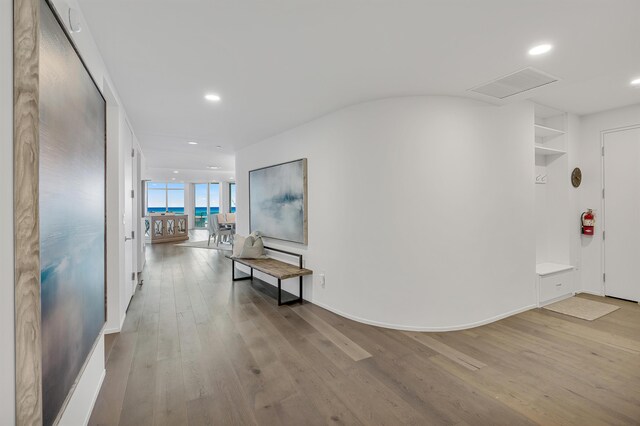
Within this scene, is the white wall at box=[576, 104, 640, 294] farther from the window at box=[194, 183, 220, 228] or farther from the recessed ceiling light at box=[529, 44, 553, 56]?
the window at box=[194, 183, 220, 228]

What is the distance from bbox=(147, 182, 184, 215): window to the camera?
13906 millimetres

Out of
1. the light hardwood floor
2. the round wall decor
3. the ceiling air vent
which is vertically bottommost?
the light hardwood floor

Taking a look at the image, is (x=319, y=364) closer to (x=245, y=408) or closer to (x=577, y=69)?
(x=245, y=408)

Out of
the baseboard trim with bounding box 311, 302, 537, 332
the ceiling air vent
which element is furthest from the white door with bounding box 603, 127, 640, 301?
the ceiling air vent

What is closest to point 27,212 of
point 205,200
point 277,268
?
point 277,268

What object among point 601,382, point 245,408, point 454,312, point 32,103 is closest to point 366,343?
point 454,312

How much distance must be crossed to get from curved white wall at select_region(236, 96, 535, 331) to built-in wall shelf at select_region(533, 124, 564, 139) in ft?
1.47

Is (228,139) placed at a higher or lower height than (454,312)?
higher

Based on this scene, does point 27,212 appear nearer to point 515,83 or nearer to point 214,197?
point 515,83

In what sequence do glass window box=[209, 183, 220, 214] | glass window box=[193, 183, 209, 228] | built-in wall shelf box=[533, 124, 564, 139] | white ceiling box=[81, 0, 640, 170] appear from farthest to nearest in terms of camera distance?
1. glass window box=[193, 183, 209, 228]
2. glass window box=[209, 183, 220, 214]
3. built-in wall shelf box=[533, 124, 564, 139]
4. white ceiling box=[81, 0, 640, 170]

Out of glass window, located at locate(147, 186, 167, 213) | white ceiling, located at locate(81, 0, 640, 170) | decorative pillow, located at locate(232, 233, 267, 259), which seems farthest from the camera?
glass window, located at locate(147, 186, 167, 213)

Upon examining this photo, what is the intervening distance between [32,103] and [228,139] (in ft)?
13.7

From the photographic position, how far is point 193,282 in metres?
5.02

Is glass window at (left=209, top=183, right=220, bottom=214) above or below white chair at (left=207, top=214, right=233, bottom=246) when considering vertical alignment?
above
